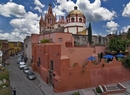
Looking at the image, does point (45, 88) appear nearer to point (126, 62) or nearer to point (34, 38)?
point (126, 62)

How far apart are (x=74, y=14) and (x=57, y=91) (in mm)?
25913

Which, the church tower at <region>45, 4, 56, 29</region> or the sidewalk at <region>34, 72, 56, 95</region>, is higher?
the church tower at <region>45, 4, 56, 29</region>

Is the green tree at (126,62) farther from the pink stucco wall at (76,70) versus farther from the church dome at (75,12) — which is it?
the church dome at (75,12)

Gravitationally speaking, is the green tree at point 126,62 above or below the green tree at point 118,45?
below

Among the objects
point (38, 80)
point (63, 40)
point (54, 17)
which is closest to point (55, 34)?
point (63, 40)

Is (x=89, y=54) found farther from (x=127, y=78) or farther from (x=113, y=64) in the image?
(x=127, y=78)

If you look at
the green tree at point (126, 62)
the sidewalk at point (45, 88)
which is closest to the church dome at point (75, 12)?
the green tree at point (126, 62)

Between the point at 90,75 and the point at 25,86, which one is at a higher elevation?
the point at 90,75

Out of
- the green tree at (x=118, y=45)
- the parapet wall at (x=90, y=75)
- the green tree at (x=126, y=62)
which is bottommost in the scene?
the parapet wall at (x=90, y=75)

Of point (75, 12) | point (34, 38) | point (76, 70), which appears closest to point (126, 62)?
point (76, 70)

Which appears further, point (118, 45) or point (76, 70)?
point (118, 45)

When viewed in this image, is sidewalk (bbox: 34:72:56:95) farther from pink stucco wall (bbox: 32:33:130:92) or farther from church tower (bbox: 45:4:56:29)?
church tower (bbox: 45:4:56:29)

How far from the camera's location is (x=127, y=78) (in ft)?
77.7

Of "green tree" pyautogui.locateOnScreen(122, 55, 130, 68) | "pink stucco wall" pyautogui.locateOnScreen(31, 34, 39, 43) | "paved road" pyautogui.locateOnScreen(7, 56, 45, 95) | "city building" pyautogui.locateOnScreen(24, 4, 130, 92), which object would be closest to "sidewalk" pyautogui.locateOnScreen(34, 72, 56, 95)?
"paved road" pyautogui.locateOnScreen(7, 56, 45, 95)
